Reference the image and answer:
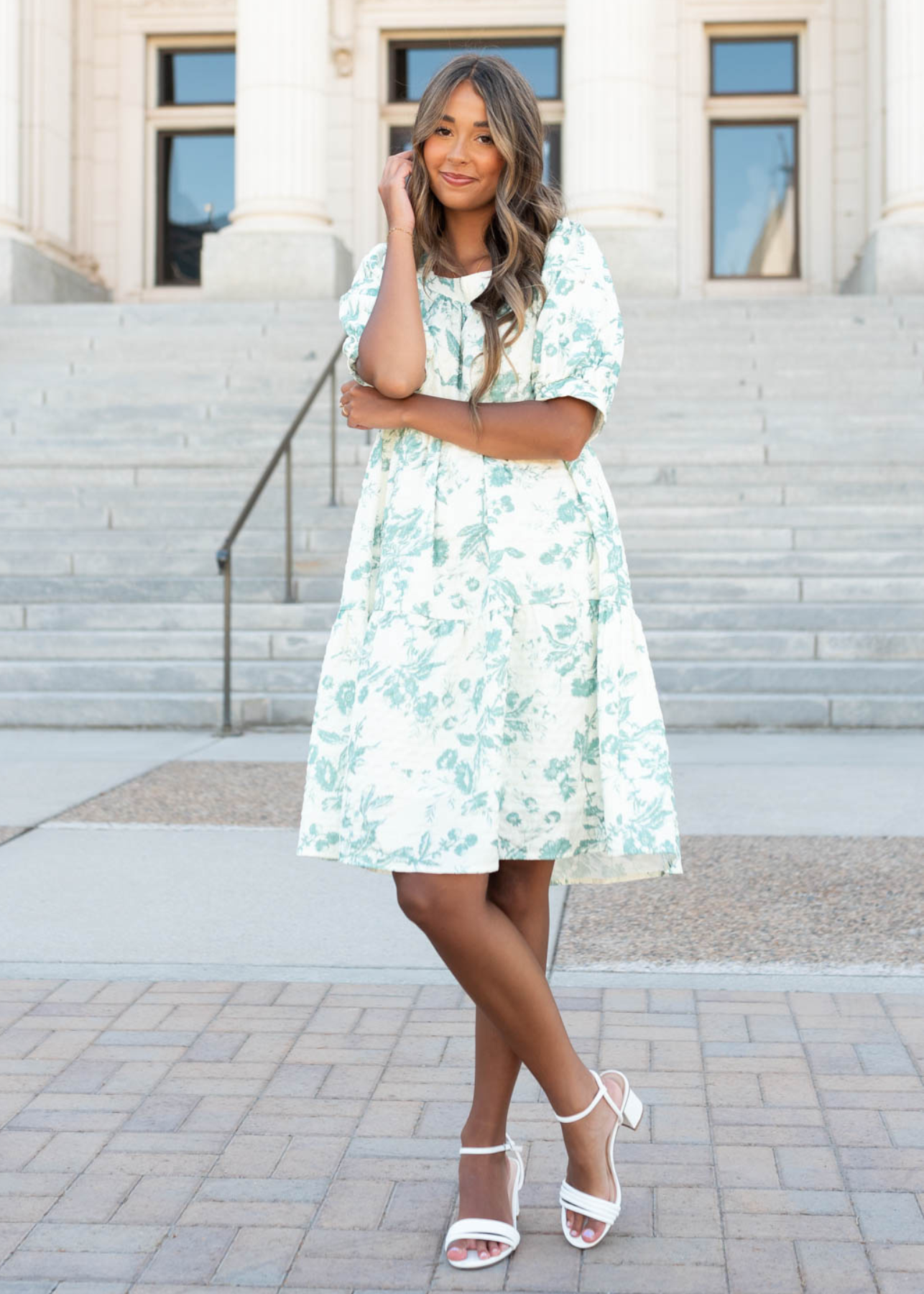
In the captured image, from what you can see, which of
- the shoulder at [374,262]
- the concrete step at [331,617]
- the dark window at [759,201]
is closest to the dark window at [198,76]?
the dark window at [759,201]

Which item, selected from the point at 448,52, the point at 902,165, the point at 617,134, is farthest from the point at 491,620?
the point at 448,52

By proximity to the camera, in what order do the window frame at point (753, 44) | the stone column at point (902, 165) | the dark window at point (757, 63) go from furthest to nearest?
the dark window at point (757, 63) < the window frame at point (753, 44) < the stone column at point (902, 165)

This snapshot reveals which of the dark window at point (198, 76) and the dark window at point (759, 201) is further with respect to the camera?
the dark window at point (198, 76)

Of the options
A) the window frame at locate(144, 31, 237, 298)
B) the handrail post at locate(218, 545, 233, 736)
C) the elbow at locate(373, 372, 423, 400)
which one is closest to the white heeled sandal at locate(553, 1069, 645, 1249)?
the elbow at locate(373, 372, 423, 400)

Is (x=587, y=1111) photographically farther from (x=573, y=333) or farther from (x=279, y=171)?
(x=279, y=171)

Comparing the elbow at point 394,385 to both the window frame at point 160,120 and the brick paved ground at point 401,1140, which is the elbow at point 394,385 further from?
the window frame at point 160,120

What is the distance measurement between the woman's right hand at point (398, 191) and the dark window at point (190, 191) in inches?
802

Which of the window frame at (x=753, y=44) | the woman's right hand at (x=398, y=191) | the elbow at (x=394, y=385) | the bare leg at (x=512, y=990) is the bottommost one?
the bare leg at (x=512, y=990)

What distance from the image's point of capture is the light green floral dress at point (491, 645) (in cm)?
268

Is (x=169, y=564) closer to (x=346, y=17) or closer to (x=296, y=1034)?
(x=296, y=1034)

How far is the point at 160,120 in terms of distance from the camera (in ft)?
73.3

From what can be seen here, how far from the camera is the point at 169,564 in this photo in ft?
35.0

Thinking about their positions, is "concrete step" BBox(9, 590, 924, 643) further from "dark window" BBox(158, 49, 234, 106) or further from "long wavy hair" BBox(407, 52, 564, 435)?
"dark window" BBox(158, 49, 234, 106)

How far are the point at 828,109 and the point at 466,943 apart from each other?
20639mm
